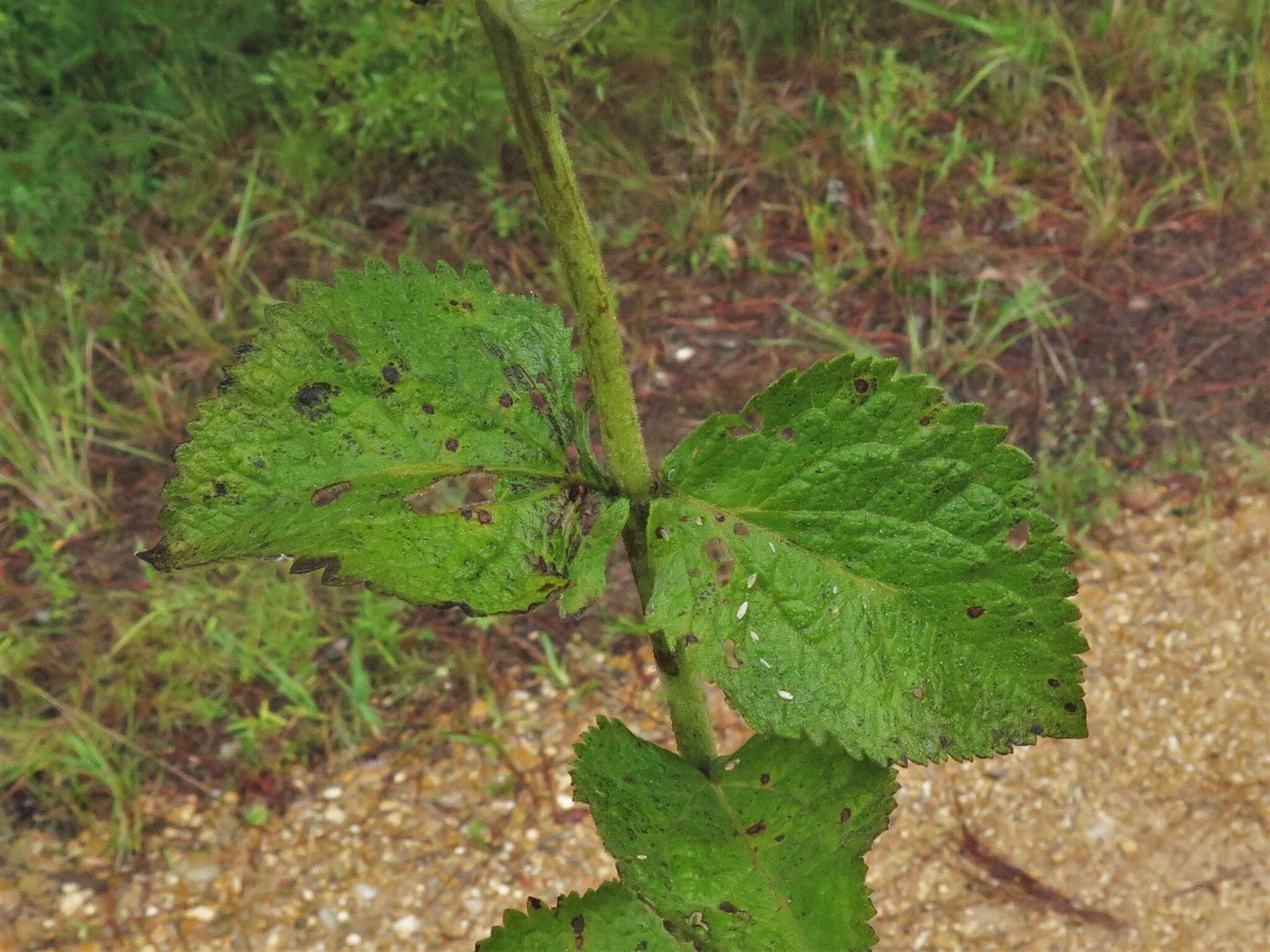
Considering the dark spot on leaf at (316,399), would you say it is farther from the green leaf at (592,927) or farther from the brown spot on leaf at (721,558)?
the green leaf at (592,927)

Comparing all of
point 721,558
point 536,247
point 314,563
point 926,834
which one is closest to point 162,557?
point 314,563

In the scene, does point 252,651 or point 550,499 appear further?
point 252,651

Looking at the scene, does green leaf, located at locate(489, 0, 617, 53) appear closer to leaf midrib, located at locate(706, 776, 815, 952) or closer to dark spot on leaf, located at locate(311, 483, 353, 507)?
dark spot on leaf, located at locate(311, 483, 353, 507)

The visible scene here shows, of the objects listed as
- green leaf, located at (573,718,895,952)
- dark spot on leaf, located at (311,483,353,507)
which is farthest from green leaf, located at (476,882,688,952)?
dark spot on leaf, located at (311,483,353,507)

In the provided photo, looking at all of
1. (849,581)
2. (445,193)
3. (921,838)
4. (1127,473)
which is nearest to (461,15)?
(445,193)

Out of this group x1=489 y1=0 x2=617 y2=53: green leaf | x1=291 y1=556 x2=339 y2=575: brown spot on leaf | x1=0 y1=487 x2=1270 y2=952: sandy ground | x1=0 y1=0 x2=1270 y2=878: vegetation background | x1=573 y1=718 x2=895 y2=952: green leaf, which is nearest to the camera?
x1=489 y1=0 x2=617 y2=53: green leaf

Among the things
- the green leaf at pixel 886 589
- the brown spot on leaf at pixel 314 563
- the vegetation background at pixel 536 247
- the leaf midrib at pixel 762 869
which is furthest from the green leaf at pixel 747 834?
the vegetation background at pixel 536 247

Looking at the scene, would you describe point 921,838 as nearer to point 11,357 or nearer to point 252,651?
point 252,651

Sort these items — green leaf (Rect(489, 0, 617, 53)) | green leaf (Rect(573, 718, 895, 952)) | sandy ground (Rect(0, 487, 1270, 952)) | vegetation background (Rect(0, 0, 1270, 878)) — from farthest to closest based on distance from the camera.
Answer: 1. vegetation background (Rect(0, 0, 1270, 878))
2. sandy ground (Rect(0, 487, 1270, 952))
3. green leaf (Rect(573, 718, 895, 952))
4. green leaf (Rect(489, 0, 617, 53))
